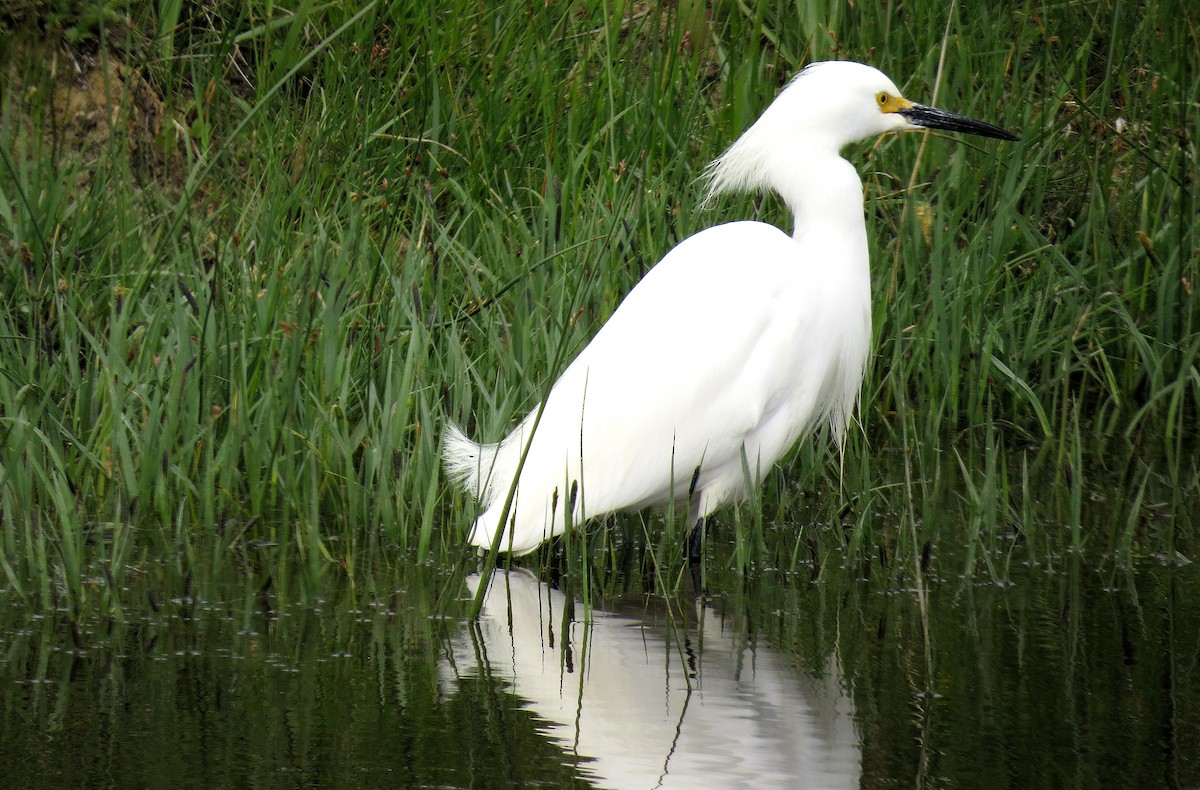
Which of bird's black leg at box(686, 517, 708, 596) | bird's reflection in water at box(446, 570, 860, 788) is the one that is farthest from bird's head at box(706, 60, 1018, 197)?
bird's reflection in water at box(446, 570, 860, 788)

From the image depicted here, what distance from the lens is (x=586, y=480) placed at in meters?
3.37

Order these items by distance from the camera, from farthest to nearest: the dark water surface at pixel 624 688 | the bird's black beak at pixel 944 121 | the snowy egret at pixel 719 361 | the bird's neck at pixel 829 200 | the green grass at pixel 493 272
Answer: the bird's black beak at pixel 944 121 → the bird's neck at pixel 829 200 → the snowy egret at pixel 719 361 → the green grass at pixel 493 272 → the dark water surface at pixel 624 688

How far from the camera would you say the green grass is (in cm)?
315

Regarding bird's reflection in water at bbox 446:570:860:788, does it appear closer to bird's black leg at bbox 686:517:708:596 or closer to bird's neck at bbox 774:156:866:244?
bird's black leg at bbox 686:517:708:596

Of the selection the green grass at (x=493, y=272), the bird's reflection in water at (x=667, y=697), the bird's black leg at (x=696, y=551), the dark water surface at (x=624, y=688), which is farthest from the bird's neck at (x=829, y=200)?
the bird's reflection in water at (x=667, y=697)

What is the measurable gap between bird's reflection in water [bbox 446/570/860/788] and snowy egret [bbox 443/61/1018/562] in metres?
0.45

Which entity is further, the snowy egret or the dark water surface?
the snowy egret

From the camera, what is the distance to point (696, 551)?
343 centimetres

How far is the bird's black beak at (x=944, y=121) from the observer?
11.8 feet

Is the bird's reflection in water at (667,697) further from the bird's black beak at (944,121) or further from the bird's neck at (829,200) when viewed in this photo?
the bird's black beak at (944,121)

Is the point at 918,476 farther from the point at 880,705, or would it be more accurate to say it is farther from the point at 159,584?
the point at 159,584

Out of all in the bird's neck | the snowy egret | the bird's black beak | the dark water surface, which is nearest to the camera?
the dark water surface

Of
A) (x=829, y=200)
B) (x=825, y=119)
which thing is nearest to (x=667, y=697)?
(x=829, y=200)

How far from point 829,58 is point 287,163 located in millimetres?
1837
